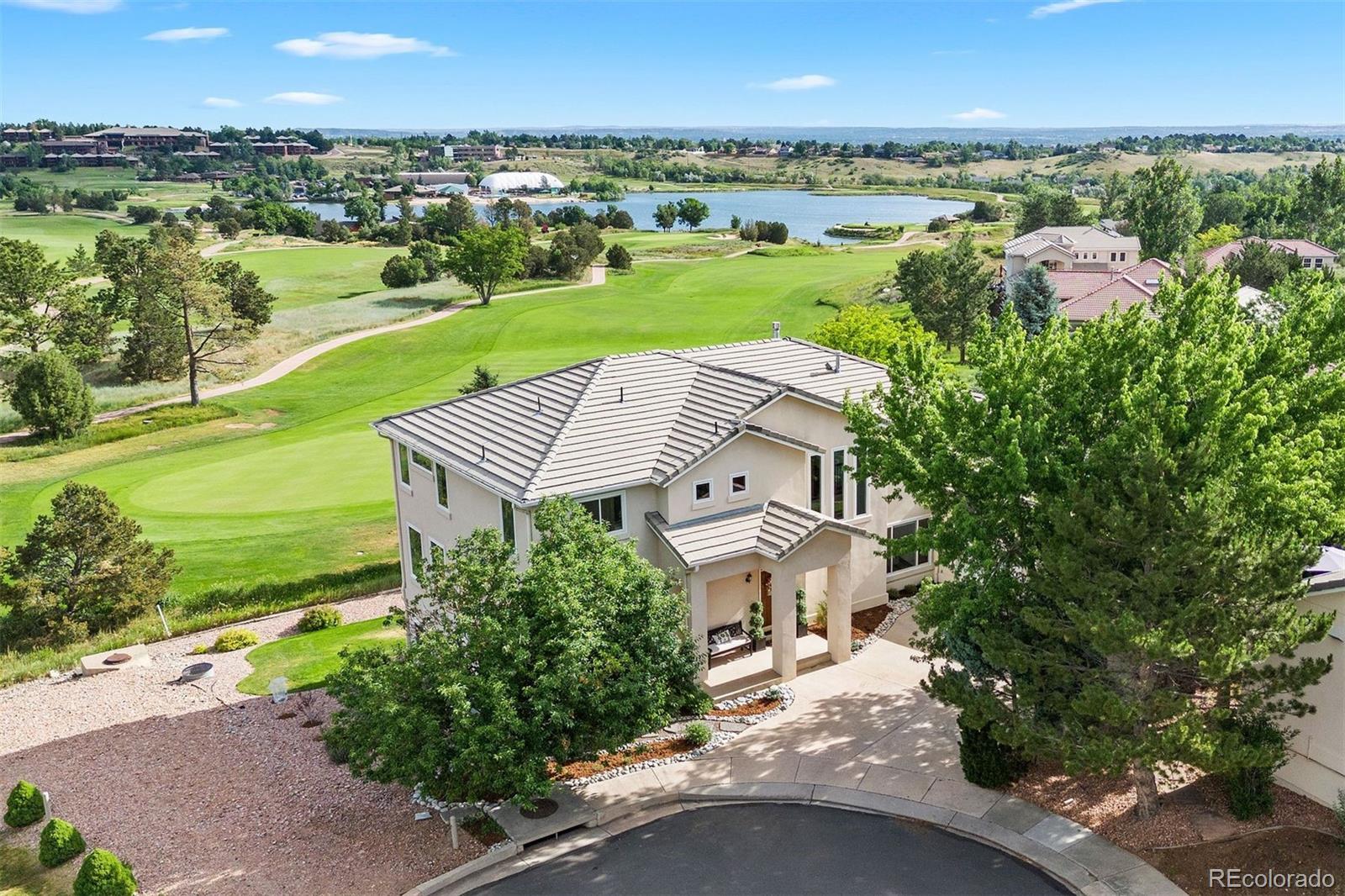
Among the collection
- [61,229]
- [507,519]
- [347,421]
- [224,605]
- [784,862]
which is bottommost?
[224,605]

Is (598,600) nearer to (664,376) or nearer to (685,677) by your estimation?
(685,677)

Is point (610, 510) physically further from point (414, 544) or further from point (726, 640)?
point (414, 544)

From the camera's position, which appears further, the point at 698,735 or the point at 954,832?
the point at 698,735

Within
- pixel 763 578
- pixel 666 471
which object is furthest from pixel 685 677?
pixel 763 578

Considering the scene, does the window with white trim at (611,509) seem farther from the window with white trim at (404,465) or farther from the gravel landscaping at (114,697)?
the gravel landscaping at (114,697)

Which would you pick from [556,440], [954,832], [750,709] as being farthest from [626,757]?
[556,440]
